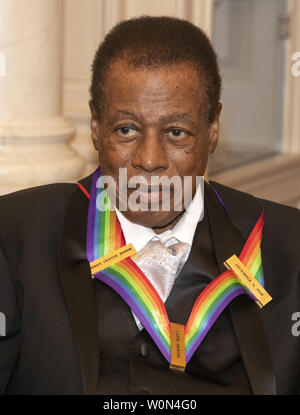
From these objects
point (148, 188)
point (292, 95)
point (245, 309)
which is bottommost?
point (245, 309)

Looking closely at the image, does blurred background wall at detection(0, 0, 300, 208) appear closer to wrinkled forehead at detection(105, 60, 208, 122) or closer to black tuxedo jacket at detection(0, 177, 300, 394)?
black tuxedo jacket at detection(0, 177, 300, 394)

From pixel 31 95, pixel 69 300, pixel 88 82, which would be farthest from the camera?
pixel 88 82

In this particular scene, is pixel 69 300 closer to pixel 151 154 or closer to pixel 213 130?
pixel 151 154

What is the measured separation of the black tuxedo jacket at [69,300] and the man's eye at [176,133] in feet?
0.69

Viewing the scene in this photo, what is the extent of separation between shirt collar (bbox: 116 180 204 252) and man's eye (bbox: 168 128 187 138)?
0.50ft

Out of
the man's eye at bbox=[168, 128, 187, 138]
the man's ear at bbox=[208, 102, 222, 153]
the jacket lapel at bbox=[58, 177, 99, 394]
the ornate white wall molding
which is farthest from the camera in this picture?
the ornate white wall molding

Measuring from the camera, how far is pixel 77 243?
5.20 ft

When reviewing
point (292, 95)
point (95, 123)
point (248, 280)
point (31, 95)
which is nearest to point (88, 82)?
point (31, 95)

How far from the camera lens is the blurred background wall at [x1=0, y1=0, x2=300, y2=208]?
2.28 metres

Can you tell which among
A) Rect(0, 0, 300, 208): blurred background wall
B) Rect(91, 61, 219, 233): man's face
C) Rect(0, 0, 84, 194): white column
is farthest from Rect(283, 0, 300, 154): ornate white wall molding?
Rect(91, 61, 219, 233): man's face

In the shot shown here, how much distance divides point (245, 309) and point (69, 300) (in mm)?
349

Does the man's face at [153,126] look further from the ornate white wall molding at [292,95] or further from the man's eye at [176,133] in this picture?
the ornate white wall molding at [292,95]

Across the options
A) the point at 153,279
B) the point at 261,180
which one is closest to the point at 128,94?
the point at 153,279

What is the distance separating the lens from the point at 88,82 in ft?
9.69
